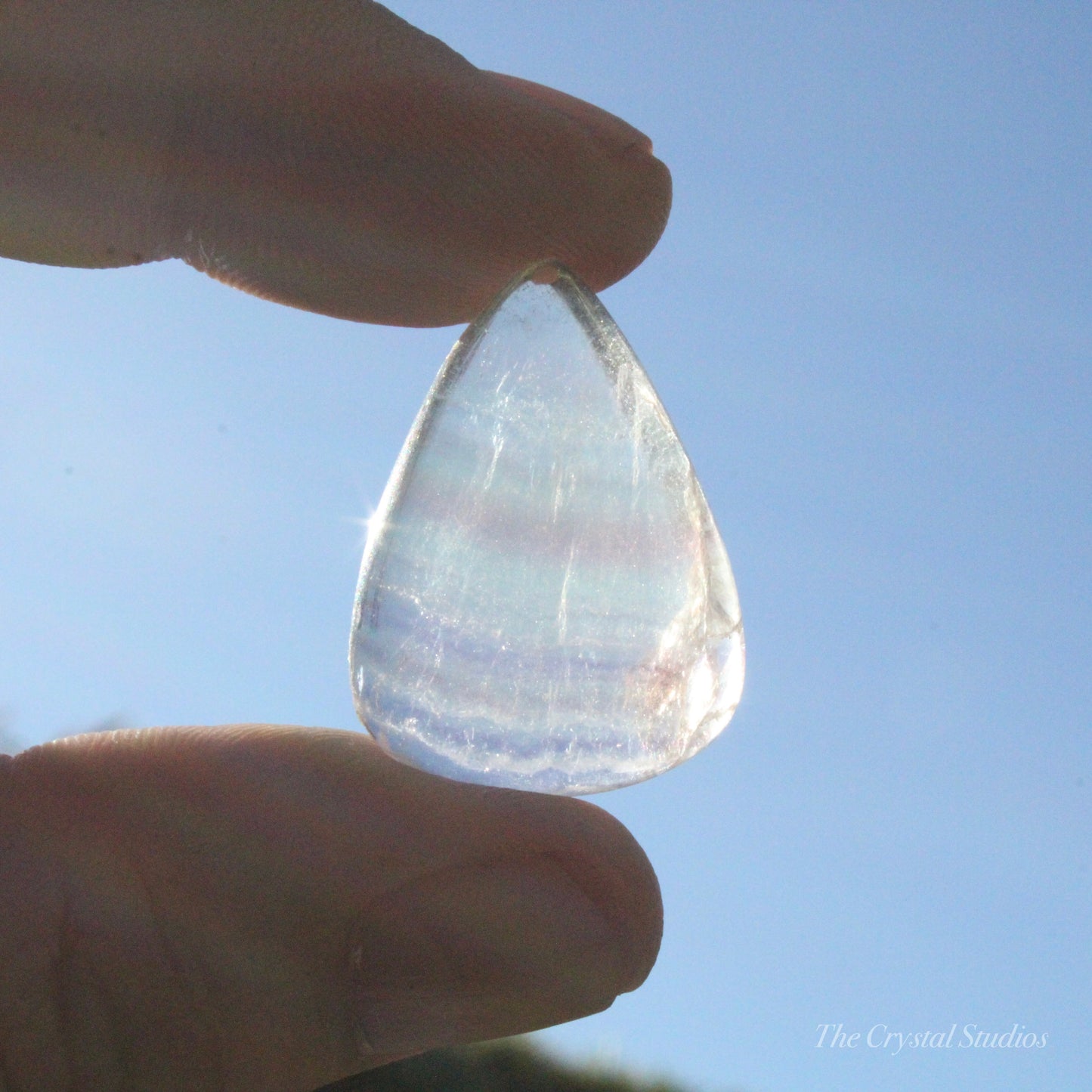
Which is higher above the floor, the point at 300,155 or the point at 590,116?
the point at 590,116

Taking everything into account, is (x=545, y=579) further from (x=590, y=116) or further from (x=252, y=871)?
(x=590, y=116)

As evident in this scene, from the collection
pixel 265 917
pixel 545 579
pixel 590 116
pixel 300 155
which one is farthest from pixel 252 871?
pixel 590 116

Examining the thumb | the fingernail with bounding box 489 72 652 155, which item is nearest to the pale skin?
the thumb

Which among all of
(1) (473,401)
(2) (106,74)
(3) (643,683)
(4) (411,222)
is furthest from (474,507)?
(2) (106,74)

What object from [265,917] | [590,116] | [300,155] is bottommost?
[265,917]

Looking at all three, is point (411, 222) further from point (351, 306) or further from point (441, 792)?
point (441, 792)

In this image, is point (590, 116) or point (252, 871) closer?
point (252, 871)

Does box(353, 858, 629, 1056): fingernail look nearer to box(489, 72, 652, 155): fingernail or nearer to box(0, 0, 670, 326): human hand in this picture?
box(0, 0, 670, 326): human hand
